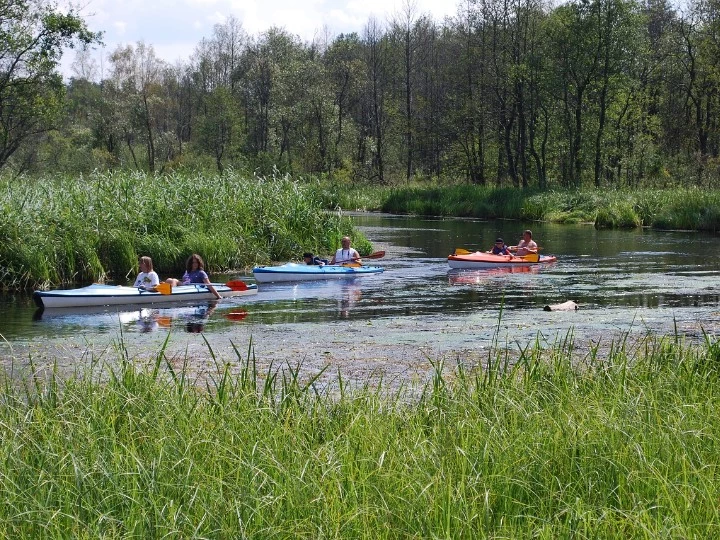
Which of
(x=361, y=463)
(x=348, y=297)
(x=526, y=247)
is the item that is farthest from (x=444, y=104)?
(x=361, y=463)

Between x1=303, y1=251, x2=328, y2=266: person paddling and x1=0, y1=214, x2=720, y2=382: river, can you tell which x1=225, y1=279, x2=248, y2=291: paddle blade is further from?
x1=303, y1=251, x2=328, y2=266: person paddling

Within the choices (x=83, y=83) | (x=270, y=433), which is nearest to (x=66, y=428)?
(x=270, y=433)

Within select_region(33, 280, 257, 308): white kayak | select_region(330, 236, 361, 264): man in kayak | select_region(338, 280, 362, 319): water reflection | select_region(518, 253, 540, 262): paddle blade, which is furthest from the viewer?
select_region(518, 253, 540, 262): paddle blade

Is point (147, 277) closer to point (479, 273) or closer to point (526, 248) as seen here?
point (479, 273)

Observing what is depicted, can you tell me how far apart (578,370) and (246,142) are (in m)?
53.4

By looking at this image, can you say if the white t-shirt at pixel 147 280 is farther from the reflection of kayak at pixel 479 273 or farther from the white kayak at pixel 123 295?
the reflection of kayak at pixel 479 273

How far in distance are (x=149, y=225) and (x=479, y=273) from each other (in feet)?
21.1

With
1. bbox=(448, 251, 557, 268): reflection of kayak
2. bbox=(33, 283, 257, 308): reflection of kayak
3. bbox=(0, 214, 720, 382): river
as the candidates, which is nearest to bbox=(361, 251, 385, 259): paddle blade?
bbox=(0, 214, 720, 382): river

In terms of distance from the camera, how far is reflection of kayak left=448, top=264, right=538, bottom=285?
55.9ft

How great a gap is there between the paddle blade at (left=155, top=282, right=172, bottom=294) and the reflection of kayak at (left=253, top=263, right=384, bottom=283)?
8.57 feet

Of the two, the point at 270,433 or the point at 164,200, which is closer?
the point at 270,433

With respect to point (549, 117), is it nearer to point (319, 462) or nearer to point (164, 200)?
point (164, 200)

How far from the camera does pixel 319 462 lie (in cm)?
432

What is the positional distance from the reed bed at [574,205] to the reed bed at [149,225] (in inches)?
493
